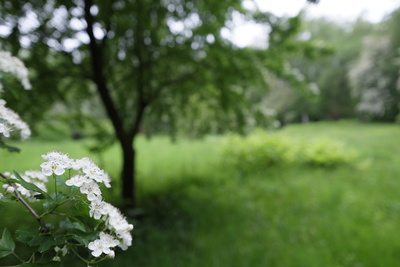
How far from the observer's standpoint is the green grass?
3.36m

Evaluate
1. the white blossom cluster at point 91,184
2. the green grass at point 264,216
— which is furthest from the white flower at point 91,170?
the green grass at point 264,216

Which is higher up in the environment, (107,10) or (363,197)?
(107,10)

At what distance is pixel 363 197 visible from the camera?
522 cm

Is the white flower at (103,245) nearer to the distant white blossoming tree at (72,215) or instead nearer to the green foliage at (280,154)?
the distant white blossoming tree at (72,215)

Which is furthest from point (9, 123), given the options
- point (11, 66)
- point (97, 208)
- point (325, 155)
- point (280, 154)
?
point (325, 155)

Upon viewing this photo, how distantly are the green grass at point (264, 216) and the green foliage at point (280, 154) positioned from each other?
0.36m

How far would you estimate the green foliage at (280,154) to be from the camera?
7402 millimetres

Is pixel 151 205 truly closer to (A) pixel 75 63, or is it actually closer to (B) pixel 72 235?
(A) pixel 75 63

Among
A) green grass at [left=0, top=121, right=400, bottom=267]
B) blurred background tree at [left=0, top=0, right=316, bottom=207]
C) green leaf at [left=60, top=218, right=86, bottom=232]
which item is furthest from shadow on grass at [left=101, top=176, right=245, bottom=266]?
green leaf at [left=60, top=218, right=86, bottom=232]

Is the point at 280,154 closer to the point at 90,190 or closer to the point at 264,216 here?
the point at 264,216

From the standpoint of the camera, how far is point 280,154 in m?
7.83

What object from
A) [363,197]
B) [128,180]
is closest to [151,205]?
[128,180]

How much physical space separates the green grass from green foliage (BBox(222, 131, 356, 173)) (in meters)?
0.36

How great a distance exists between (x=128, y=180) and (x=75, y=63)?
5.89ft
